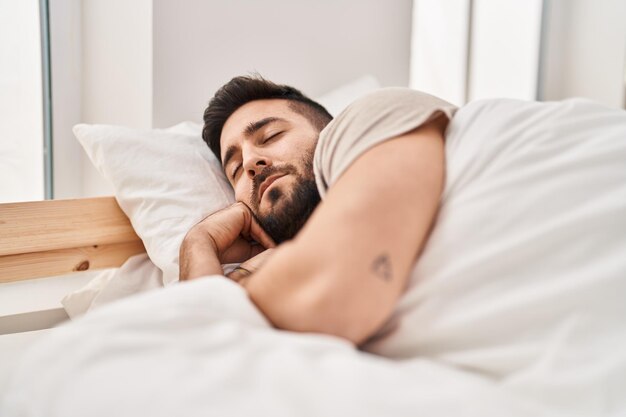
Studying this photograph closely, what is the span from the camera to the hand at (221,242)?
982mm

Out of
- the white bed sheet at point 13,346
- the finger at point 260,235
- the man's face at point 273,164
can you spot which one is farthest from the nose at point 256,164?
the white bed sheet at point 13,346

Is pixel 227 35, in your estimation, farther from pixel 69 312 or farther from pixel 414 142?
pixel 414 142

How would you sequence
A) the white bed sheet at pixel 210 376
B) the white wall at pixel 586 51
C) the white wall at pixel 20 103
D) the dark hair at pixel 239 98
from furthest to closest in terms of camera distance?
the white wall at pixel 586 51, the white wall at pixel 20 103, the dark hair at pixel 239 98, the white bed sheet at pixel 210 376

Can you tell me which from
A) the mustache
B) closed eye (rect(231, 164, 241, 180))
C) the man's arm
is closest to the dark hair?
closed eye (rect(231, 164, 241, 180))

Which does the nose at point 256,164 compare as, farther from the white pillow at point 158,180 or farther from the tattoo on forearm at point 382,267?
the tattoo on forearm at point 382,267

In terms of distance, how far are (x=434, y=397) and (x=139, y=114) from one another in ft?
4.48

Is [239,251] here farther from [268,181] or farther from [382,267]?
[382,267]

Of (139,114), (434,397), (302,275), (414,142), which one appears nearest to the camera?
(434,397)

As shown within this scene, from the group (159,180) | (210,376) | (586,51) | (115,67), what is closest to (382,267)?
(210,376)

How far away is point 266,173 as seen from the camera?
112 centimetres

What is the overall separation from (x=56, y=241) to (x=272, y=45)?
3.16ft

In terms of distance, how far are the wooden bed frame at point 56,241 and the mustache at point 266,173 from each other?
Result: 0.38 meters

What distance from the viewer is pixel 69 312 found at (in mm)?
1192

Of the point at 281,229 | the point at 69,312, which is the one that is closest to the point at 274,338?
the point at 281,229
